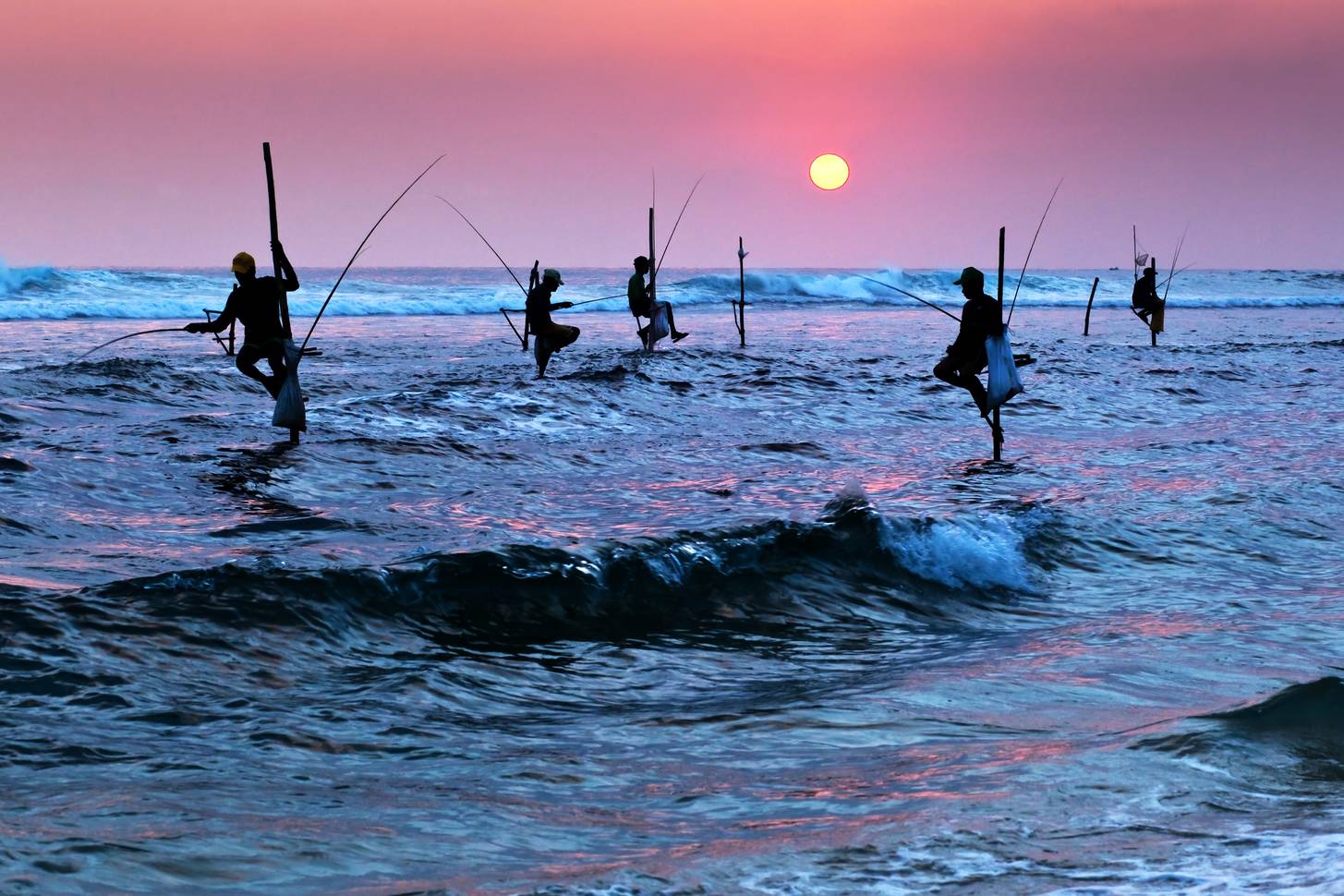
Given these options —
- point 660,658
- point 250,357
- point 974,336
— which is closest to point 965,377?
point 974,336

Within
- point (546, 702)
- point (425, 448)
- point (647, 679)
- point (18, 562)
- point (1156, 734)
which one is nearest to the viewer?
point (1156, 734)

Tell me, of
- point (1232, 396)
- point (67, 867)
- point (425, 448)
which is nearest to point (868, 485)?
point (425, 448)

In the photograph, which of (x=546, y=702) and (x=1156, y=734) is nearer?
(x=1156, y=734)

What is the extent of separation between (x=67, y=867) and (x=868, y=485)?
7.59 meters

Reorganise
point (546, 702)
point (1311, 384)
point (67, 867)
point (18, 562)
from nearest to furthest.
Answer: point (67, 867)
point (546, 702)
point (18, 562)
point (1311, 384)

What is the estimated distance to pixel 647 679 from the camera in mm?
5055

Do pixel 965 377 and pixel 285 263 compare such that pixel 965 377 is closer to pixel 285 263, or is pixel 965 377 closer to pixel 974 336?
pixel 974 336

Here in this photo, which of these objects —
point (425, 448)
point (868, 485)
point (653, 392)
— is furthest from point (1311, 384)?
point (425, 448)

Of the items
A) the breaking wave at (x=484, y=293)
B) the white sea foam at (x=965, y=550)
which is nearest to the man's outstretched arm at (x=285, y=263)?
the white sea foam at (x=965, y=550)

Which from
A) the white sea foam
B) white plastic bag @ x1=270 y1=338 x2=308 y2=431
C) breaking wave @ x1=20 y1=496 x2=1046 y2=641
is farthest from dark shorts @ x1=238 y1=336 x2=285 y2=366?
the white sea foam

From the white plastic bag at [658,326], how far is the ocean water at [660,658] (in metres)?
8.86

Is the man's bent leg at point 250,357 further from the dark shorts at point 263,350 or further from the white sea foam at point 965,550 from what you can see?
the white sea foam at point 965,550

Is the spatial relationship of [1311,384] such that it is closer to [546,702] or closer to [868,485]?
[868,485]

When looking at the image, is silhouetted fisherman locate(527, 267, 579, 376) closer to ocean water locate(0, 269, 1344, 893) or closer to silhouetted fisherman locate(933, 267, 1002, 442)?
ocean water locate(0, 269, 1344, 893)
